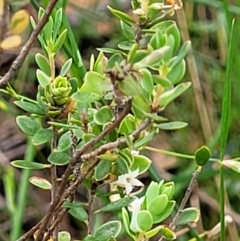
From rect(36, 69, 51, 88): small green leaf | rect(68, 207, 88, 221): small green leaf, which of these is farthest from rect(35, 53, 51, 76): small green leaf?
rect(68, 207, 88, 221): small green leaf

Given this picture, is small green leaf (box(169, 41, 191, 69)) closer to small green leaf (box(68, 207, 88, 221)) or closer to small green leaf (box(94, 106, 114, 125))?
small green leaf (box(94, 106, 114, 125))

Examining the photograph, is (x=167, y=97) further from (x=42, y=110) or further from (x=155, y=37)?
(x=42, y=110)

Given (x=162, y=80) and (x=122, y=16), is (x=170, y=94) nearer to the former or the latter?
(x=162, y=80)

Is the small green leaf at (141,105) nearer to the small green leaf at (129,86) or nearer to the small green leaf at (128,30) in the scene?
the small green leaf at (129,86)

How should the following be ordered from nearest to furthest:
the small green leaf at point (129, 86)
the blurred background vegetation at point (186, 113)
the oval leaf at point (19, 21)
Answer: the small green leaf at point (129, 86)
the oval leaf at point (19, 21)
the blurred background vegetation at point (186, 113)

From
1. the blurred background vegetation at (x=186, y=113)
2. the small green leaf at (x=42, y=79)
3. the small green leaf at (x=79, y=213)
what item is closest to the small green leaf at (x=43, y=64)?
the small green leaf at (x=42, y=79)

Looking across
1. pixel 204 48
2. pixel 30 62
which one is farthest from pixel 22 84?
pixel 204 48
